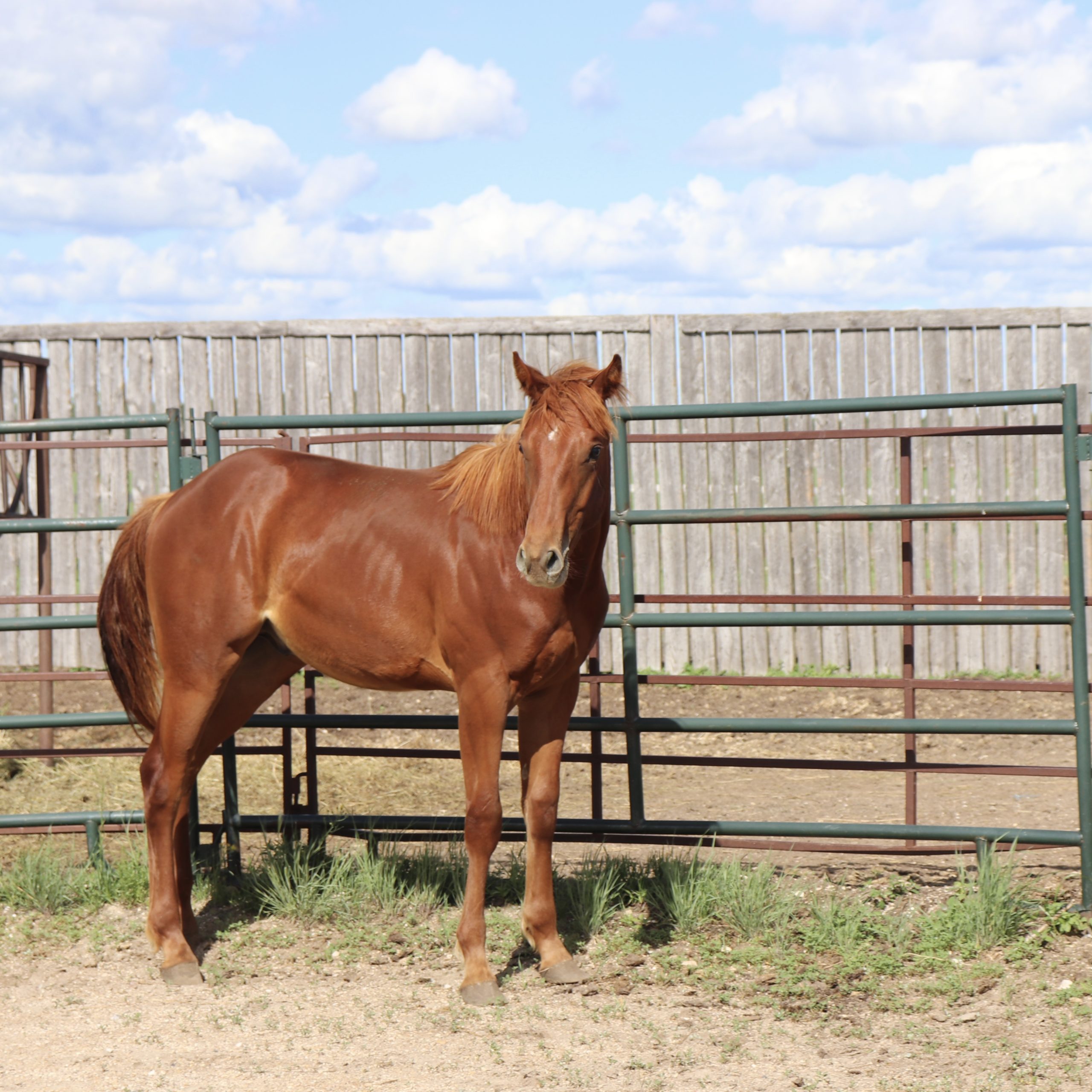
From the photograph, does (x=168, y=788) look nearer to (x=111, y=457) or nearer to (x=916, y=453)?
(x=111, y=457)

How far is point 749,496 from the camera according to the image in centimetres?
895

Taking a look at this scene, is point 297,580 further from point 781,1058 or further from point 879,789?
point 879,789

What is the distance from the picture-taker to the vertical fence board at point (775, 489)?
878 cm

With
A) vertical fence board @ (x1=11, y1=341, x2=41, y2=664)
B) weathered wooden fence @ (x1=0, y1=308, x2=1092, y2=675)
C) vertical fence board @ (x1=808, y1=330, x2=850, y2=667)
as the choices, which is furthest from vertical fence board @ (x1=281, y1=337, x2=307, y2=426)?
vertical fence board @ (x1=808, y1=330, x2=850, y2=667)

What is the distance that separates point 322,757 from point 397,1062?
4.40 meters

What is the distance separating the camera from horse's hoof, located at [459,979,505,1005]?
4004mm

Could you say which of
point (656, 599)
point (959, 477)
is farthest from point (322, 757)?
point (959, 477)

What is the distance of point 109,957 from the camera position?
452 centimetres

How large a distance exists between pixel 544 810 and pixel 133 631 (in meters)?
1.80

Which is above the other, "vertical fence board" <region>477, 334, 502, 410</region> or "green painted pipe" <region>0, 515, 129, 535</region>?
"vertical fence board" <region>477, 334, 502, 410</region>

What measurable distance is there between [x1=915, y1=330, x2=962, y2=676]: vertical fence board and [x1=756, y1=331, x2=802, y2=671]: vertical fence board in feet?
3.17

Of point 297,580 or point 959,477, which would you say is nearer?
point 297,580

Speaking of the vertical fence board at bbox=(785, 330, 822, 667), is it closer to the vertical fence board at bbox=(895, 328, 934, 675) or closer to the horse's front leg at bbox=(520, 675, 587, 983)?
the vertical fence board at bbox=(895, 328, 934, 675)

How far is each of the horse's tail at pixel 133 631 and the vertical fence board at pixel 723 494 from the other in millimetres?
4766
